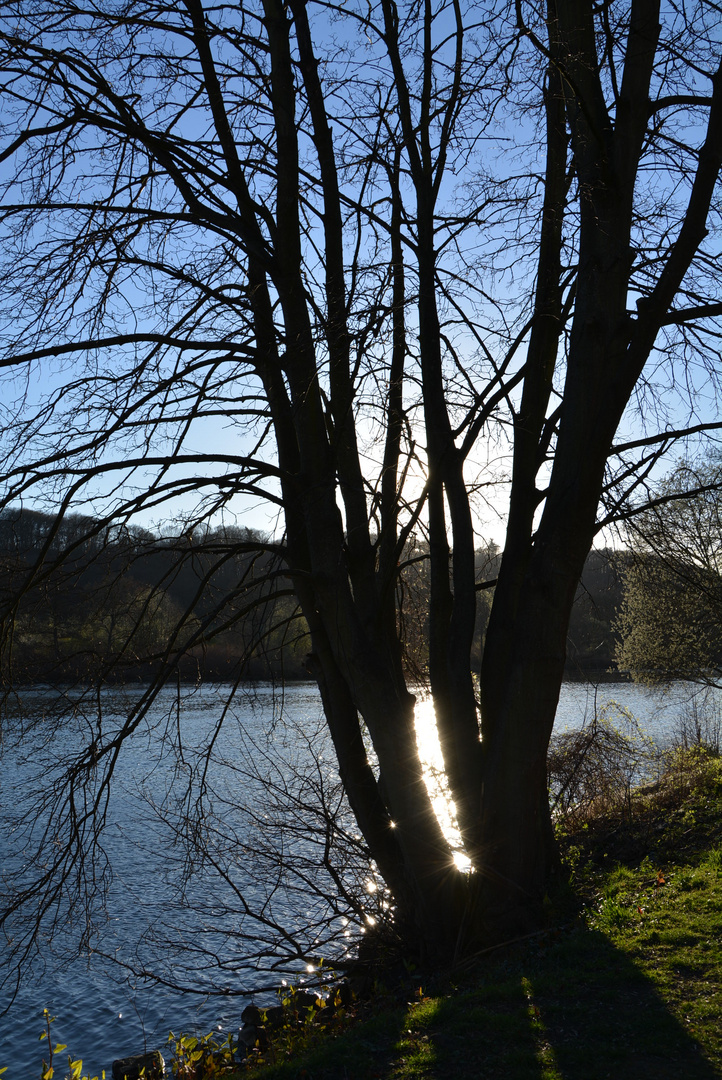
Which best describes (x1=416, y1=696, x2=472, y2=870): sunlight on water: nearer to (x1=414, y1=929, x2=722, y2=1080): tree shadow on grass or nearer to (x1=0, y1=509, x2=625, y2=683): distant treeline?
(x1=414, y1=929, x2=722, y2=1080): tree shadow on grass

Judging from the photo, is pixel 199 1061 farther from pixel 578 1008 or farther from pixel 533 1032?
pixel 578 1008

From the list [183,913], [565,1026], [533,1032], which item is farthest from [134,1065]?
[565,1026]

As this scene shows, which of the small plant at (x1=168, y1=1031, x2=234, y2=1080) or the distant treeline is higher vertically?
the distant treeline

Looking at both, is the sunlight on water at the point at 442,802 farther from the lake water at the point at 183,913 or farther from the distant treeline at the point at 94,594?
the distant treeline at the point at 94,594

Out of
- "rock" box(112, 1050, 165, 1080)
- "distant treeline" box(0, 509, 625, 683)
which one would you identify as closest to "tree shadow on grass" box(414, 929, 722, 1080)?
"distant treeline" box(0, 509, 625, 683)

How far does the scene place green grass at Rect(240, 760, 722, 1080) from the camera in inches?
163

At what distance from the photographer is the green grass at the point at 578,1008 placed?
4.14 metres

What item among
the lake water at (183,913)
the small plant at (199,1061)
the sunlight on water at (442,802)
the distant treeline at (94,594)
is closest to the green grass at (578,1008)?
the small plant at (199,1061)

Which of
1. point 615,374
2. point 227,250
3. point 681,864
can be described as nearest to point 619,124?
point 615,374

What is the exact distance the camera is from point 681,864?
7.67 metres

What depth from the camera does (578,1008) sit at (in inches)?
187

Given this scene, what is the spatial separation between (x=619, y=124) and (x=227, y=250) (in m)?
3.06

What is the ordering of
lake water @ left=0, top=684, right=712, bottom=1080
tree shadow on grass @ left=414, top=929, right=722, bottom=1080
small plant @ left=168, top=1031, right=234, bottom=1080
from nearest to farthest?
tree shadow on grass @ left=414, top=929, right=722, bottom=1080 → small plant @ left=168, top=1031, right=234, bottom=1080 → lake water @ left=0, top=684, right=712, bottom=1080

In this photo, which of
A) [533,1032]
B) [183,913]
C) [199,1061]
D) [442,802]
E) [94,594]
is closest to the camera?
[533,1032]
